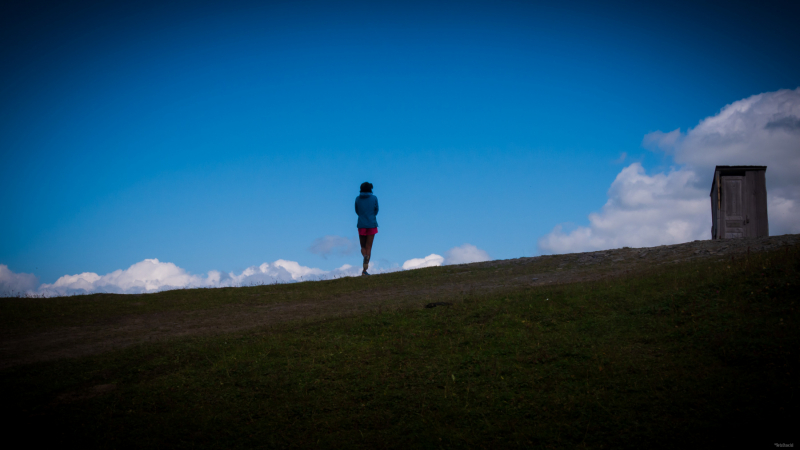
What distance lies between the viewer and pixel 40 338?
416 inches

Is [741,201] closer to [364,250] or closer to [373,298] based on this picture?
[364,250]

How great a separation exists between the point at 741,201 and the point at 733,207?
383 millimetres

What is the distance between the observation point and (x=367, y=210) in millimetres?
18969

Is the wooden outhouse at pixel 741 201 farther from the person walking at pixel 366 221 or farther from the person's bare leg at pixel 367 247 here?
the person's bare leg at pixel 367 247

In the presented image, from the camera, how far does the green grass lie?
589 centimetres

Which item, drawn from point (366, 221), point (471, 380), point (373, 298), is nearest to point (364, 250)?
point (366, 221)

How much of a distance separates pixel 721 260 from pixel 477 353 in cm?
906

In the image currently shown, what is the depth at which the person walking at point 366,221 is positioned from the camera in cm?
1898

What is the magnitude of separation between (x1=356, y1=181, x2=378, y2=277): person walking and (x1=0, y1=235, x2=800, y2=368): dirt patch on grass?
267cm

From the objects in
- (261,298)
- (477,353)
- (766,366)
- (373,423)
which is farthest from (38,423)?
(766,366)

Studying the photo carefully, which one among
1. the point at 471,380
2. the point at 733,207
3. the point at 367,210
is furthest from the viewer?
the point at 733,207

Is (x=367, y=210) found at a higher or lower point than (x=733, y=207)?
lower

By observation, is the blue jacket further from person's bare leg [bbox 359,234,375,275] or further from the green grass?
the green grass

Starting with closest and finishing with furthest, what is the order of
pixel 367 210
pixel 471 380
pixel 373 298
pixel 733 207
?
pixel 471 380 → pixel 373 298 → pixel 367 210 → pixel 733 207
